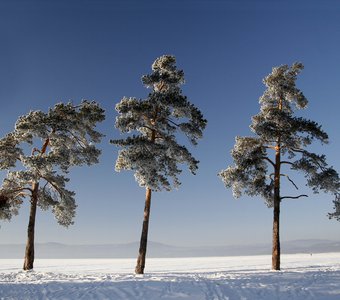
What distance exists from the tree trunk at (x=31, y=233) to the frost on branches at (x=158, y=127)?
642 cm

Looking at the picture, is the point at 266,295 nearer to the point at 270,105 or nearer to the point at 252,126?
the point at 252,126

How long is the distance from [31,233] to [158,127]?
11373 mm

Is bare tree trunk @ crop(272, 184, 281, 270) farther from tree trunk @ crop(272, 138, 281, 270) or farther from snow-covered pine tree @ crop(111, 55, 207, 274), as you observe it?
snow-covered pine tree @ crop(111, 55, 207, 274)

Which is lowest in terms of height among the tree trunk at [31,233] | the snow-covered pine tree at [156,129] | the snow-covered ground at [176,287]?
the snow-covered ground at [176,287]

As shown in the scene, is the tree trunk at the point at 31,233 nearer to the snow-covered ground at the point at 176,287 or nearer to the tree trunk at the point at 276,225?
the snow-covered ground at the point at 176,287

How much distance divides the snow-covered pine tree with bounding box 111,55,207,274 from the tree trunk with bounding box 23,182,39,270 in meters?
6.49

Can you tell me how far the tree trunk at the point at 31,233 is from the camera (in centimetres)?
2400

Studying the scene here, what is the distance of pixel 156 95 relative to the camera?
23375 millimetres

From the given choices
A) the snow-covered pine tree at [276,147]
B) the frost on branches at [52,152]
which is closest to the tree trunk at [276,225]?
the snow-covered pine tree at [276,147]

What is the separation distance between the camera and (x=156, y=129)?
23.7 m

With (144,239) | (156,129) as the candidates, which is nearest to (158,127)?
(156,129)

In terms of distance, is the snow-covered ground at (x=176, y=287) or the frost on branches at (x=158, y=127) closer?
the snow-covered ground at (x=176, y=287)

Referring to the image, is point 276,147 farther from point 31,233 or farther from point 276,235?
point 31,233

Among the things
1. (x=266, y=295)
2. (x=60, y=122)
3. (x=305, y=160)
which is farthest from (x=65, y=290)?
(x=305, y=160)
